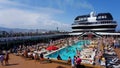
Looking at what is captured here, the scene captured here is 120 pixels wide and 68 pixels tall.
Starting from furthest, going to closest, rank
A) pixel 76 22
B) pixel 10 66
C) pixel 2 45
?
pixel 76 22, pixel 2 45, pixel 10 66

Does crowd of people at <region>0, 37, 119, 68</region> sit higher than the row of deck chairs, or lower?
higher

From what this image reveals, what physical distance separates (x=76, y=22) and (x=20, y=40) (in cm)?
2835

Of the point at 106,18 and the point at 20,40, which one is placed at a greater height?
the point at 106,18

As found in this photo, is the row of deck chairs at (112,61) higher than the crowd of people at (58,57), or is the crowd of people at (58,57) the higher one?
the crowd of people at (58,57)

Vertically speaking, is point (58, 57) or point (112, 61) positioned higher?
point (58, 57)

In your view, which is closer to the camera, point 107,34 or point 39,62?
point 39,62

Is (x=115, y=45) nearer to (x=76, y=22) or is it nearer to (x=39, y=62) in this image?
(x=39, y=62)

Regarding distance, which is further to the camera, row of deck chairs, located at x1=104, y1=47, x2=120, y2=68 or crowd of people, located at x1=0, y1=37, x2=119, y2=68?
row of deck chairs, located at x1=104, y1=47, x2=120, y2=68

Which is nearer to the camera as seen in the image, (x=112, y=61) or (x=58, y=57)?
(x=112, y=61)

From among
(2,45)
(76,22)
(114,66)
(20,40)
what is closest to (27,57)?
(114,66)

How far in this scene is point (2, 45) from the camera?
3588cm

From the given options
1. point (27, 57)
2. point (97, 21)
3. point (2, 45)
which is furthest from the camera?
point (97, 21)

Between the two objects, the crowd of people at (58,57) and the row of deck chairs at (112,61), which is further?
the row of deck chairs at (112,61)

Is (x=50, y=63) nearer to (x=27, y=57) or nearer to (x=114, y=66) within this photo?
(x=27, y=57)
